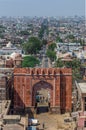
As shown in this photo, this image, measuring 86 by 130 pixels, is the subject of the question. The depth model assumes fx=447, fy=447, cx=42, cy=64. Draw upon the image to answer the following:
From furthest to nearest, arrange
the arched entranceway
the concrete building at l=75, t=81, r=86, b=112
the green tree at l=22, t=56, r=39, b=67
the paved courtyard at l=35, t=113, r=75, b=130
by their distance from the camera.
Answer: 1. the green tree at l=22, t=56, r=39, b=67
2. the arched entranceway
3. the concrete building at l=75, t=81, r=86, b=112
4. the paved courtyard at l=35, t=113, r=75, b=130

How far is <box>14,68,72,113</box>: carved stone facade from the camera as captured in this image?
25.1 m

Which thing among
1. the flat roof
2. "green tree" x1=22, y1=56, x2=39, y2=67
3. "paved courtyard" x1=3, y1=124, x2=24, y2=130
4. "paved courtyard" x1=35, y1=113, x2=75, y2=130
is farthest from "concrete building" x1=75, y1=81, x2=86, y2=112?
"green tree" x1=22, y1=56, x2=39, y2=67

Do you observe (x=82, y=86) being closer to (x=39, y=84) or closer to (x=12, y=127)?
(x=39, y=84)

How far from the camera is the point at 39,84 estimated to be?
2527 centimetres

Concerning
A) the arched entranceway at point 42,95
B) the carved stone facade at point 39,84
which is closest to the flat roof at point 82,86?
the carved stone facade at point 39,84

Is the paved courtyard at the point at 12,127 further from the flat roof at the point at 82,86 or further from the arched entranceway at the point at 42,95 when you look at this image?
the flat roof at the point at 82,86

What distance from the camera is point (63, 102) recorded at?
25.3 metres

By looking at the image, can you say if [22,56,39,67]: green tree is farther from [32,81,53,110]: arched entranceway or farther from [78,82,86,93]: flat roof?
[78,82,86,93]: flat roof

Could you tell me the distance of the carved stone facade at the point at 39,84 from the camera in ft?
82.4

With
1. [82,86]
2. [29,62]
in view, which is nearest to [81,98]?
[82,86]

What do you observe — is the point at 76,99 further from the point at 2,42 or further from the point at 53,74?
the point at 2,42

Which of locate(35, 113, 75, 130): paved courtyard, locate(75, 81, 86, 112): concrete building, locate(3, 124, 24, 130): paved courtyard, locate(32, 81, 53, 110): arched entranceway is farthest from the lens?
locate(32, 81, 53, 110): arched entranceway

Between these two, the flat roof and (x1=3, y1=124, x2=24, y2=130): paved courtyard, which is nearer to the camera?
(x1=3, y1=124, x2=24, y2=130): paved courtyard

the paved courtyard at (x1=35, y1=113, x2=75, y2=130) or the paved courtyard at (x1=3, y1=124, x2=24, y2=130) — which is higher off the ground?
the paved courtyard at (x1=3, y1=124, x2=24, y2=130)
